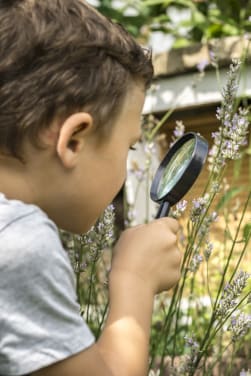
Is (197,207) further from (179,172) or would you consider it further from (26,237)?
(26,237)

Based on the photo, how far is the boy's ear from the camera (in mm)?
1492

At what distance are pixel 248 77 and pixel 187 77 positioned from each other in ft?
1.20

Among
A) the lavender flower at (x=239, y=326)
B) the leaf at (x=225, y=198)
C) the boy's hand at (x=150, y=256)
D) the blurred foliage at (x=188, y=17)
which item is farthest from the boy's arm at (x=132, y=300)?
the blurred foliage at (x=188, y=17)

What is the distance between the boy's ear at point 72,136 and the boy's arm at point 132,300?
0.19m

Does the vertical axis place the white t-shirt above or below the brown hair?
below

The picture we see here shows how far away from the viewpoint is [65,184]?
1.54 metres

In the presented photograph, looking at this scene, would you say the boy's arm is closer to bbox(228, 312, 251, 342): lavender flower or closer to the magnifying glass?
the magnifying glass

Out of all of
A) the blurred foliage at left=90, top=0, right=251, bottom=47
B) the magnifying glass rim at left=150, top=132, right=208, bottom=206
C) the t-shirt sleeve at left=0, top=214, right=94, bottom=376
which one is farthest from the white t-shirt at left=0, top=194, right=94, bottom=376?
the blurred foliage at left=90, top=0, right=251, bottom=47

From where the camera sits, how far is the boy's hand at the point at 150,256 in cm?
157

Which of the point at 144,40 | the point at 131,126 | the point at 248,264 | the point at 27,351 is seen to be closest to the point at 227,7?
the point at 144,40

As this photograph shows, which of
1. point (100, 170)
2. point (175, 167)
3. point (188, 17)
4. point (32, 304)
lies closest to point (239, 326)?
point (175, 167)

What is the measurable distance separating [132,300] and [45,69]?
406 millimetres

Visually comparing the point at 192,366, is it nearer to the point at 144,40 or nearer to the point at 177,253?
the point at 177,253

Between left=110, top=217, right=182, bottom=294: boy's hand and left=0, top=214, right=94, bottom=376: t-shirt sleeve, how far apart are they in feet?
0.66
